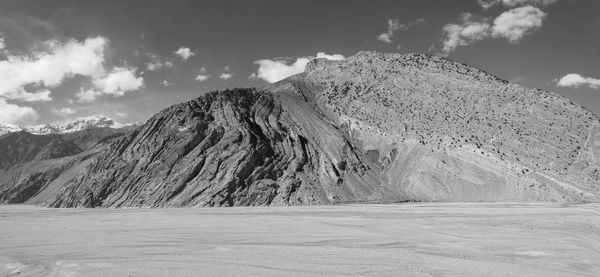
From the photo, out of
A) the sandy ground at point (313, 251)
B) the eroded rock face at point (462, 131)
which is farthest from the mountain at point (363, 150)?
the sandy ground at point (313, 251)

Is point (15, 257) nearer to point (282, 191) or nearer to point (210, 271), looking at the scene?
point (210, 271)

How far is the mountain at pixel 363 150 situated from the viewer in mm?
65625

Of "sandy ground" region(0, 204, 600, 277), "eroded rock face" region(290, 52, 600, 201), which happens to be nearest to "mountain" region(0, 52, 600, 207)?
"eroded rock face" region(290, 52, 600, 201)

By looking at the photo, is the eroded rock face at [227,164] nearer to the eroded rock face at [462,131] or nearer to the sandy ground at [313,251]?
the eroded rock face at [462,131]

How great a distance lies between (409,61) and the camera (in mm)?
105500

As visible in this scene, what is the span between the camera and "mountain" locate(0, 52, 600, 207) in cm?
6562

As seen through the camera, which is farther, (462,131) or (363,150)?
(363,150)

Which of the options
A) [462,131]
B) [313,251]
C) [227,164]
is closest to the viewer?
[313,251]

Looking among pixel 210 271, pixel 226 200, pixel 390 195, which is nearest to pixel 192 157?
pixel 226 200

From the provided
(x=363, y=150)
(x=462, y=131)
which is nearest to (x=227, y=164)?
(x=363, y=150)

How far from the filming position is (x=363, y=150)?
3268 inches

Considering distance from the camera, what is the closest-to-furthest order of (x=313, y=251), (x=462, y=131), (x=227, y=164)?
1. (x=313, y=251)
2. (x=227, y=164)
3. (x=462, y=131)

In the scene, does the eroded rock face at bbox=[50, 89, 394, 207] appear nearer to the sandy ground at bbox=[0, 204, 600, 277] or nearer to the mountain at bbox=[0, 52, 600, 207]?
the mountain at bbox=[0, 52, 600, 207]

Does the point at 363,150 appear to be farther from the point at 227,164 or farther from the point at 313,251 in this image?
the point at 313,251
